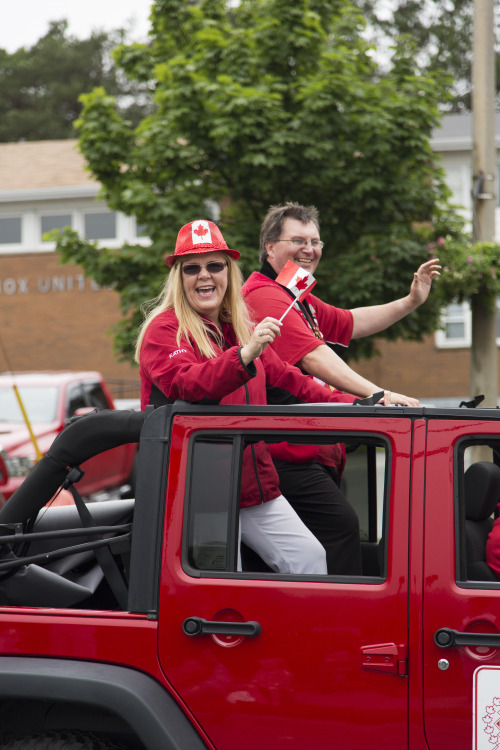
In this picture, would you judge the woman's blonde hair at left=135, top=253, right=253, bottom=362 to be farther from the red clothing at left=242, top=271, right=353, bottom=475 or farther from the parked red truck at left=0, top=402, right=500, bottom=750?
the parked red truck at left=0, top=402, right=500, bottom=750

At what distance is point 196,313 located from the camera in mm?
2723

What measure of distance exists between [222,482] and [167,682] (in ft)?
1.79

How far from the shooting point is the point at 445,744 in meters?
2.05

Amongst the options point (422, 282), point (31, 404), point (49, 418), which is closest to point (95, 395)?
point (31, 404)

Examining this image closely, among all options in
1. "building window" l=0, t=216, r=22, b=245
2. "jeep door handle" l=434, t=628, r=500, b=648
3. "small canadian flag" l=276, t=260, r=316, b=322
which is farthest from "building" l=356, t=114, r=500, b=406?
Result: "jeep door handle" l=434, t=628, r=500, b=648

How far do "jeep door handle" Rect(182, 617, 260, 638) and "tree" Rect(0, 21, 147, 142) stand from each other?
37.9 metres

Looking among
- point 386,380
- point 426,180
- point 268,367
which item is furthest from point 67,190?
point 268,367

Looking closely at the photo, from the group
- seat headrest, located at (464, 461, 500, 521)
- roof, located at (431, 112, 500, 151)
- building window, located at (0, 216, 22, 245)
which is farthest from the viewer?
building window, located at (0, 216, 22, 245)

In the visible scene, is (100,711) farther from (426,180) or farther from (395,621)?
(426,180)

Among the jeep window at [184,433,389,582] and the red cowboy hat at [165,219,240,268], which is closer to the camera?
the jeep window at [184,433,389,582]

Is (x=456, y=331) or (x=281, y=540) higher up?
(x=456, y=331)

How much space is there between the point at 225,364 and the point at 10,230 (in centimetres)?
2176

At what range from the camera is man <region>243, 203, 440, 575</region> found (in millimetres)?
2697

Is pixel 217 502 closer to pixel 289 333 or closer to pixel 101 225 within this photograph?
pixel 289 333
